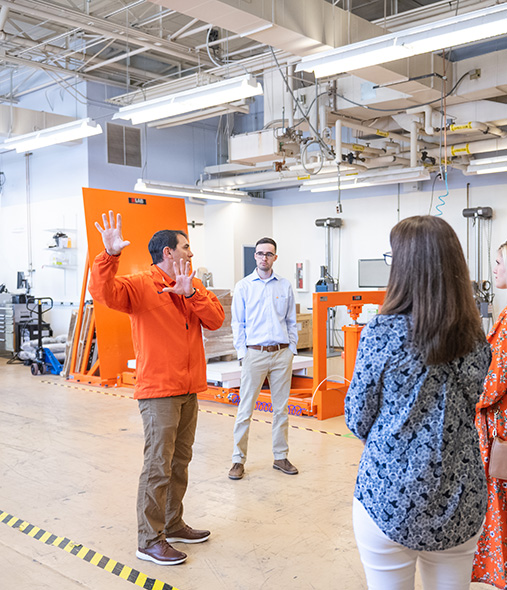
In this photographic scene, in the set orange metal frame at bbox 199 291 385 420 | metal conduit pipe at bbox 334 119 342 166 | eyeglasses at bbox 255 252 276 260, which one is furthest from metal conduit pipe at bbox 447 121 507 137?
eyeglasses at bbox 255 252 276 260

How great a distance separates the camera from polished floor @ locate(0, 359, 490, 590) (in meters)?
3.39

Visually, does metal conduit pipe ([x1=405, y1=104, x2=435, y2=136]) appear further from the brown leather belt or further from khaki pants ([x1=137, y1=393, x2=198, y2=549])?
khaki pants ([x1=137, y1=393, x2=198, y2=549])

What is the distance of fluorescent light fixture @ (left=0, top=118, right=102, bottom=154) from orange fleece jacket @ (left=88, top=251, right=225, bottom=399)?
5143 millimetres

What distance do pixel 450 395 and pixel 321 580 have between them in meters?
2.09

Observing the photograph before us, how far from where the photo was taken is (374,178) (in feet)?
36.7

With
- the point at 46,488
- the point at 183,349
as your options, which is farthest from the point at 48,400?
the point at 183,349

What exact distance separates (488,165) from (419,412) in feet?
30.8

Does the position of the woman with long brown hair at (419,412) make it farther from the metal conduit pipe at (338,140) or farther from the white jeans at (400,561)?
the metal conduit pipe at (338,140)

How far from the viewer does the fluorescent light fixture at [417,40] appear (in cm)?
432

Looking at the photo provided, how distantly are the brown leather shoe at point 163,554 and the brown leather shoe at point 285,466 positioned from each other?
1.77 meters

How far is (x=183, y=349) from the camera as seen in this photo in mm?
3445

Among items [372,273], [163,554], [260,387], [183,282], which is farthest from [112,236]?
[372,273]

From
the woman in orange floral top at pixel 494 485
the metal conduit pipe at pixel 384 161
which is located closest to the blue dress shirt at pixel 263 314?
the woman in orange floral top at pixel 494 485

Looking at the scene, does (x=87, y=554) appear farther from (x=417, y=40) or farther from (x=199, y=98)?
(x=199, y=98)
